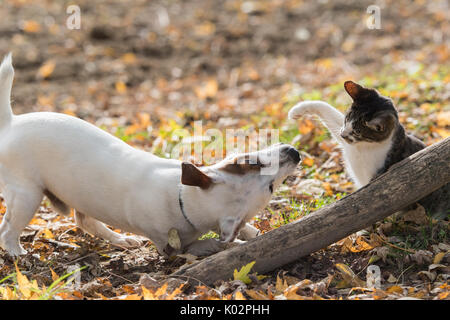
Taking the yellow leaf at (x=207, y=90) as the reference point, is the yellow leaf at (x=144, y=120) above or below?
below

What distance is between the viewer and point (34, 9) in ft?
35.2

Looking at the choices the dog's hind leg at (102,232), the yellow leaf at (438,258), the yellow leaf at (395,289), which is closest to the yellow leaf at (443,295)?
the yellow leaf at (395,289)

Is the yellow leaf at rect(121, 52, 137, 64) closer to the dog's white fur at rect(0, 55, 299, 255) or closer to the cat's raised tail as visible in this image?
the dog's white fur at rect(0, 55, 299, 255)

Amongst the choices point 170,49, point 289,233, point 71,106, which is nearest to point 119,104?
point 71,106

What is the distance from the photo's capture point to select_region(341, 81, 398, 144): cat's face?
3.87 metres

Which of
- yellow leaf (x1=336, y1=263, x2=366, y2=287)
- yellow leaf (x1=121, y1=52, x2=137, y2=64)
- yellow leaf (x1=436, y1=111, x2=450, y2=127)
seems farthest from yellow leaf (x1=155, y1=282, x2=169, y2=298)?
yellow leaf (x1=121, y1=52, x2=137, y2=64)

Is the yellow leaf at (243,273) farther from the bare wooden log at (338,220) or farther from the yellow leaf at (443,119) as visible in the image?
the yellow leaf at (443,119)

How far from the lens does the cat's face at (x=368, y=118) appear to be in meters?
3.87

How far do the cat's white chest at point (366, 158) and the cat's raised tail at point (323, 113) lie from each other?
0.20m

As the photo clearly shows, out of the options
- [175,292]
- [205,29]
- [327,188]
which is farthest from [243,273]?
[205,29]

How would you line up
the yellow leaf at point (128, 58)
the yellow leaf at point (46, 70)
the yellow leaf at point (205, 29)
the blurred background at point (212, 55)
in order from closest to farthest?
1. the blurred background at point (212, 55)
2. the yellow leaf at point (46, 70)
3. the yellow leaf at point (128, 58)
4. the yellow leaf at point (205, 29)

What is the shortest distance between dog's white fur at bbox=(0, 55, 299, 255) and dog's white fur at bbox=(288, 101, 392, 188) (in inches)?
28.0

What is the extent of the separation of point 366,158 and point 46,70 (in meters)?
6.30

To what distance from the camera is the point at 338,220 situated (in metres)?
3.48
